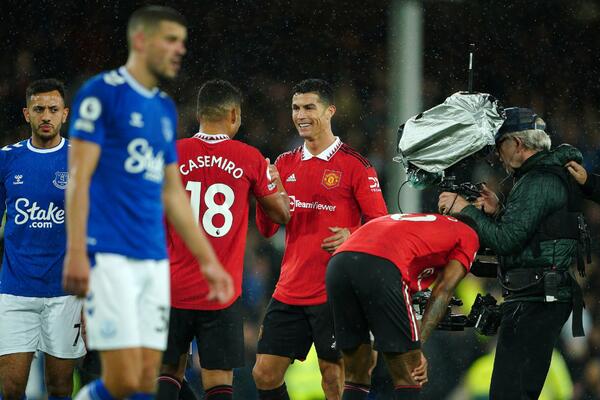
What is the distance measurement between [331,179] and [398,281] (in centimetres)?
119

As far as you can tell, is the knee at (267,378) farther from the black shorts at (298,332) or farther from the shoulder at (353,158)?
the shoulder at (353,158)

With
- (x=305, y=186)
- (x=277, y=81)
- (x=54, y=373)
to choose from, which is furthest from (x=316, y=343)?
(x=277, y=81)

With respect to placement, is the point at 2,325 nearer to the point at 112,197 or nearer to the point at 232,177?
the point at 232,177

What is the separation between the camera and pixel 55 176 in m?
5.09

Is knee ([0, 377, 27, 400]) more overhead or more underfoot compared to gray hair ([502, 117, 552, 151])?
more underfoot

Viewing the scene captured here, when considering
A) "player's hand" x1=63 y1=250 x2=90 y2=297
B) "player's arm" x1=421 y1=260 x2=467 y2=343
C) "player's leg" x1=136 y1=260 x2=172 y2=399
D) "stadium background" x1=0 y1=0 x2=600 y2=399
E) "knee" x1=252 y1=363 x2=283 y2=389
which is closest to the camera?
"player's hand" x1=63 y1=250 x2=90 y2=297

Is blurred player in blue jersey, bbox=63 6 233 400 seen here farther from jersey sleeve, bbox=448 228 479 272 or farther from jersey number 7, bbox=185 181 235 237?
jersey sleeve, bbox=448 228 479 272

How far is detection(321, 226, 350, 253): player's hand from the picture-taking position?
204 inches

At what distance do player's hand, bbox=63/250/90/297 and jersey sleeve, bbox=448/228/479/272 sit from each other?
6.34ft

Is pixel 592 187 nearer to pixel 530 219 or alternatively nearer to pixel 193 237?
pixel 530 219

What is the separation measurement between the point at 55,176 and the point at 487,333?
2325 millimetres

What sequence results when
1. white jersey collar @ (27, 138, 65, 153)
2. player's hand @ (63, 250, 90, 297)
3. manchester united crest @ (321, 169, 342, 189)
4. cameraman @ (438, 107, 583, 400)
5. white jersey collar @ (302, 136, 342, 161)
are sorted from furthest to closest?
white jersey collar @ (302, 136, 342, 161), manchester united crest @ (321, 169, 342, 189), white jersey collar @ (27, 138, 65, 153), cameraman @ (438, 107, 583, 400), player's hand @ (63, 250, 90, 297)

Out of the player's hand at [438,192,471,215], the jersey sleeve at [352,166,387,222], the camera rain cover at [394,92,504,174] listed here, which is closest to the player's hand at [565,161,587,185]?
the camera rain cover at [394,92,504,174]

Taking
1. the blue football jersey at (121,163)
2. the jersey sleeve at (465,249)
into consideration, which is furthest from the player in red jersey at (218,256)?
the blue football jersey at (121,163)
